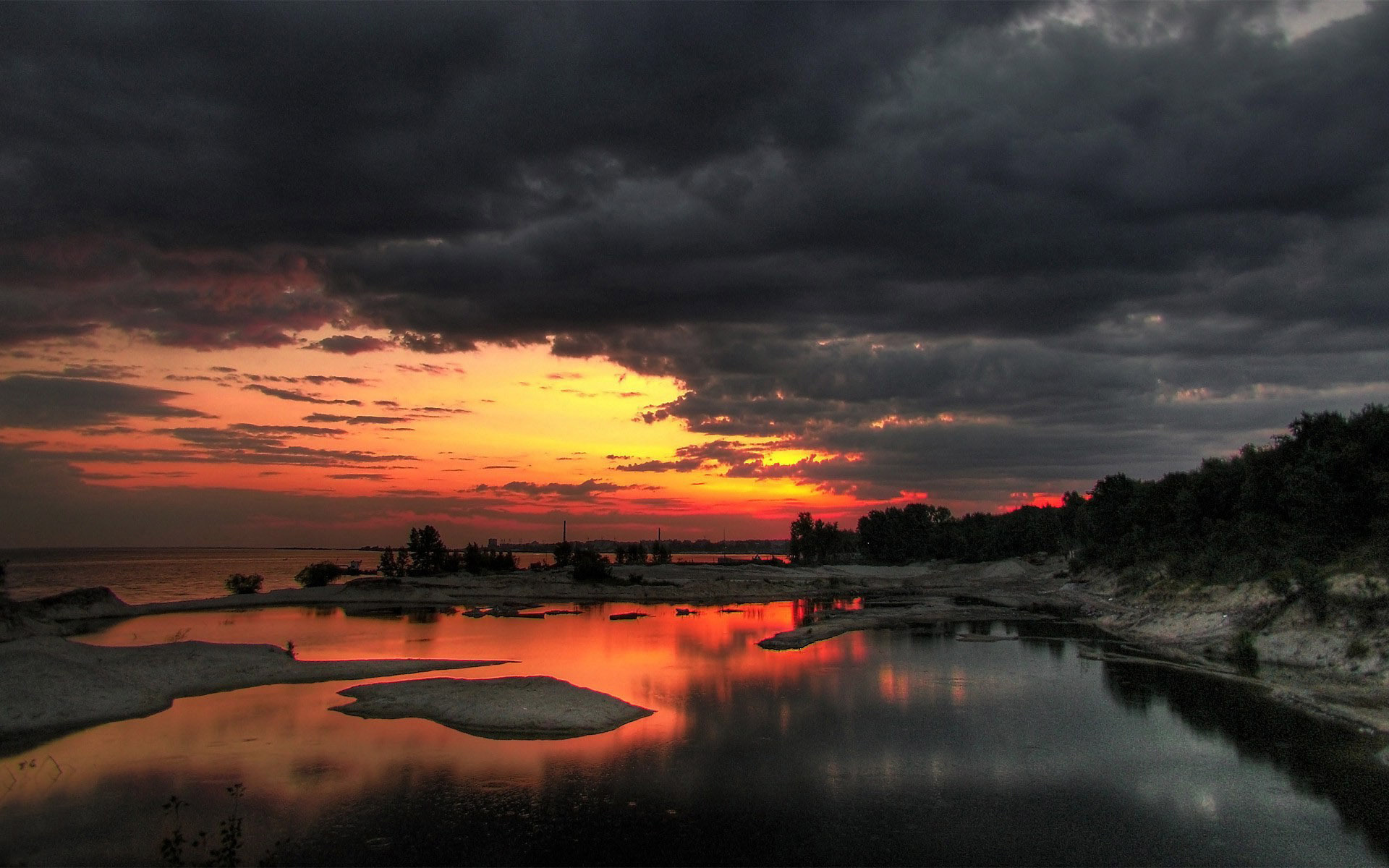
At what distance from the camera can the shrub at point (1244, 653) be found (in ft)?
162

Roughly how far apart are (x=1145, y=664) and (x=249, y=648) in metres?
60.5

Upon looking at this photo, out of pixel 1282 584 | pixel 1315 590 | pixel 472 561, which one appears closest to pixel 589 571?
pixel 472 561

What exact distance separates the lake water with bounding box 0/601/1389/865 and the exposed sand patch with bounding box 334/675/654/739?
1321 millimetres

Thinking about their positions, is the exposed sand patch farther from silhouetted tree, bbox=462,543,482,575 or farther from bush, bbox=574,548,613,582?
silhouetted tree, bbox=462,543,482,575

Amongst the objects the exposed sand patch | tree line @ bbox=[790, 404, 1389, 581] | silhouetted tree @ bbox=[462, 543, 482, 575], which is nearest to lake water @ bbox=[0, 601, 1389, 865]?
the exposed sand patch

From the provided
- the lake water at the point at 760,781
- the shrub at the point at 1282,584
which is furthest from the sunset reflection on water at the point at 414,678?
the shrub at the point at 1282,584

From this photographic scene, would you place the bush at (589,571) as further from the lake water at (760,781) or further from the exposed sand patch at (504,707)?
the exposed sand patch at (504,707)

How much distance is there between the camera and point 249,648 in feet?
167

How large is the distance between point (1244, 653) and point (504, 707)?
48.6m

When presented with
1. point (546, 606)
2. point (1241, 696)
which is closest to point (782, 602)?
point (546, 606)

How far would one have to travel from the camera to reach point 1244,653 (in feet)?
171

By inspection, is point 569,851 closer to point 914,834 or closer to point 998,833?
point 914,834

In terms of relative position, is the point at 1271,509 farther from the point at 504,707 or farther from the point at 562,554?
the point at 562,554

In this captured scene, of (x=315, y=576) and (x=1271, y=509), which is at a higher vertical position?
(x=1271, y=509)
